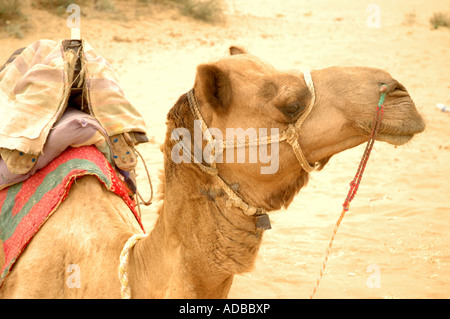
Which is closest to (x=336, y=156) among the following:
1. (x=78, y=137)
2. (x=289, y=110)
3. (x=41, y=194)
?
(x=78, y=137)

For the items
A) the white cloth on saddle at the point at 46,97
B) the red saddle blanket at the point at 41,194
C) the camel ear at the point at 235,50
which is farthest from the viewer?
the white cloth on saddle at the point at 46,97

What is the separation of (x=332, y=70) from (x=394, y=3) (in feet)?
106

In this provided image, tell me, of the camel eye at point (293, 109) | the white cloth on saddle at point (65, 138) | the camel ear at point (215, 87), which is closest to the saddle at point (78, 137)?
the white cloth on saddle at point (65, 138)

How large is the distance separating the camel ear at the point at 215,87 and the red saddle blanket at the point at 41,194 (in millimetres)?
976

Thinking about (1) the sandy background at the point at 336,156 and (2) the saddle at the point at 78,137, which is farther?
(1) the sandy background at the point at 336,156

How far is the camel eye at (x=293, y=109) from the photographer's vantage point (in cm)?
226

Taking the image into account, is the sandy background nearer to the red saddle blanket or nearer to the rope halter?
the rope halter

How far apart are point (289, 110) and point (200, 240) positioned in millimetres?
692

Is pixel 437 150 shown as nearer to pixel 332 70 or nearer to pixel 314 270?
pixel 314 270

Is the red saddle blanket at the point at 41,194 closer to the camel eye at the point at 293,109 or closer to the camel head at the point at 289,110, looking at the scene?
the camel head at the point at 289,110

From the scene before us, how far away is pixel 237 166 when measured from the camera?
7.59ft

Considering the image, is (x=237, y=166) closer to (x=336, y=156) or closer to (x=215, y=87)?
(x=215, y=87)

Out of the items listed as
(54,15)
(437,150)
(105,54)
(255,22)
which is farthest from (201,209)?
(255,22)
